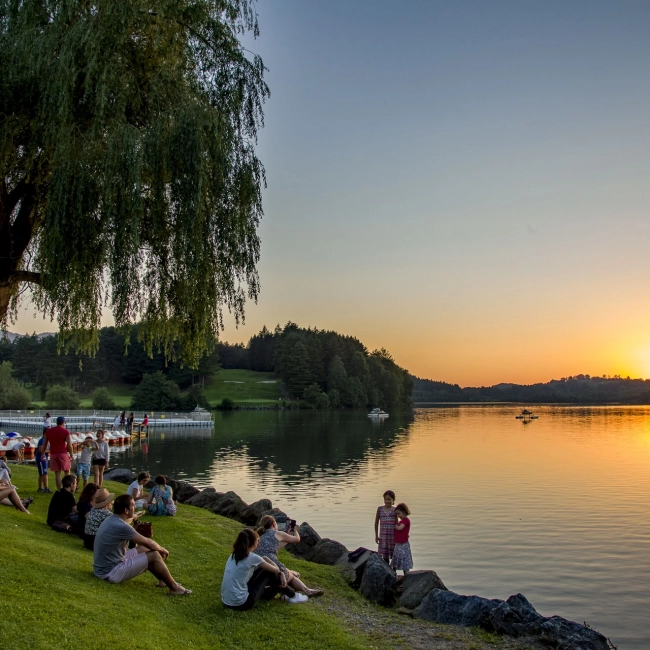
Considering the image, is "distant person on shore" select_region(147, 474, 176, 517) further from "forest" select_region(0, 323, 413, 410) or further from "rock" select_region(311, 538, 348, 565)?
"forest" select_region(0, 323, 413, 410)

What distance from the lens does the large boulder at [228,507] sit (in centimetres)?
1994

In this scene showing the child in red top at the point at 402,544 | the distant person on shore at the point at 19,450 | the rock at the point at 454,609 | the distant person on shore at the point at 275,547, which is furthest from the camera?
the distant person on shore at the point at 19,450

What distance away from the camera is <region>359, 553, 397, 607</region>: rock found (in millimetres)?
11750

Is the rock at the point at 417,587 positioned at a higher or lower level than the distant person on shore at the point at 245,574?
lower

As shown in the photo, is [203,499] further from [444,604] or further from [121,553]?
[444,604]

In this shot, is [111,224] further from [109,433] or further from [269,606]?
[109,433]

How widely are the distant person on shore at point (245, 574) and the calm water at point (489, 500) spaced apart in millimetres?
7672

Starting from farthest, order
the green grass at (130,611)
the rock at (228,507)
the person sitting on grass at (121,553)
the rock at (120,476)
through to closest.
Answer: the rock at (120,476) < the rock at (228,507) < the person sitting on grass at (121,553) < the green grass at (130,611)

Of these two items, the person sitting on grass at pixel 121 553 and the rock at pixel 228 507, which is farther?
the rock at pixel 228 507

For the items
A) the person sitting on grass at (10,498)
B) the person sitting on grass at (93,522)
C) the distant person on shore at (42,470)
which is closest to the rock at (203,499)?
the distant person on shore at (42,470)

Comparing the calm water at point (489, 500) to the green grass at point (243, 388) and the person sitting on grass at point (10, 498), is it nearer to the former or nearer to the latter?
the person sitting on grass at point (10, 498)

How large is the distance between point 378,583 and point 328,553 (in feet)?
11.2

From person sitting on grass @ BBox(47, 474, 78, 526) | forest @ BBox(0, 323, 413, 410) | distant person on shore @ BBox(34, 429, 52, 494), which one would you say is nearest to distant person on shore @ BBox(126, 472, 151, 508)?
person sitting on grass @ BBox(47, 474, 78, 526)

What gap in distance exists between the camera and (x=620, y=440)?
64.3m
